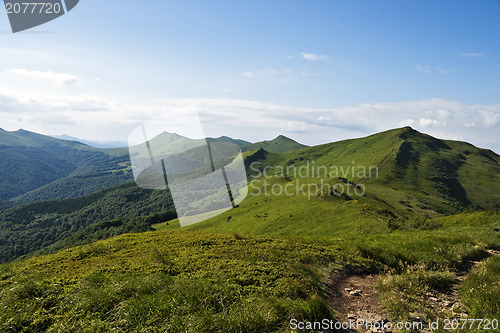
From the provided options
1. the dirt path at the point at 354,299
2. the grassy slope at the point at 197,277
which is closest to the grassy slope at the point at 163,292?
the grassy slope at the point at 197,277

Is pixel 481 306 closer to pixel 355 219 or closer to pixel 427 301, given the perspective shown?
pixel 427 301

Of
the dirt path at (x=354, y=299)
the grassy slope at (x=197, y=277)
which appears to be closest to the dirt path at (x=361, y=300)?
the dirt path at (x=354, y=299)

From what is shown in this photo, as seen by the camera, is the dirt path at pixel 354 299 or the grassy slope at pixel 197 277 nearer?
the grassy slope at pixel 197 277

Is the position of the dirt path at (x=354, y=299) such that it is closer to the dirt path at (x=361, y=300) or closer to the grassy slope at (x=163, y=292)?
the dirt path at (x=361, y=300)

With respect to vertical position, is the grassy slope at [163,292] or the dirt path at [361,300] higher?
the grassy slope at [163,292]

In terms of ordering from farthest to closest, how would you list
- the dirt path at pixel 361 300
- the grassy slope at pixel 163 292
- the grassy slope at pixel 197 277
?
the dirt path at pixel 361 300
the grassy slope at pixel 197 277
the grassy slope at pixel 163 292

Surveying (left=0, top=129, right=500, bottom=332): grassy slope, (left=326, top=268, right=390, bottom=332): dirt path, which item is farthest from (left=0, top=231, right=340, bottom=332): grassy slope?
(left=326, top=268, right=390, bottom=332): dirt path

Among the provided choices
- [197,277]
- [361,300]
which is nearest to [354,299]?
[361,300]

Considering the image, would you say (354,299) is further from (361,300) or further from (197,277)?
(197,277)

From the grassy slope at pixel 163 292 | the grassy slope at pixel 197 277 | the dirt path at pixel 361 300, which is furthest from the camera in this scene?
the dirt path at pixel 361 300
